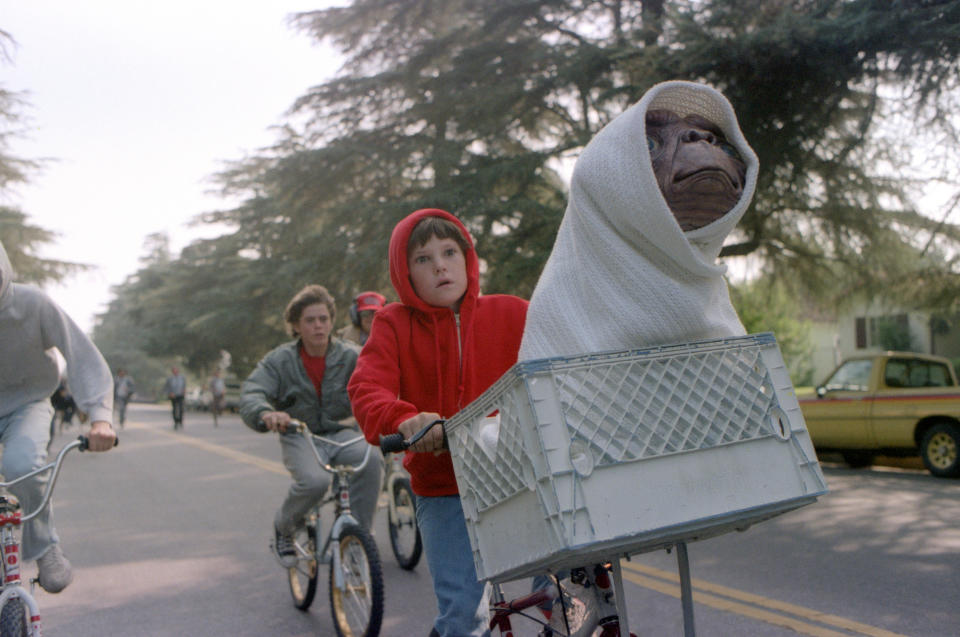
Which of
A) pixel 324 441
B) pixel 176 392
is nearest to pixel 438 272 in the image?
pixel 324 441

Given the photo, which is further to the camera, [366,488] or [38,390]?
[366,488]

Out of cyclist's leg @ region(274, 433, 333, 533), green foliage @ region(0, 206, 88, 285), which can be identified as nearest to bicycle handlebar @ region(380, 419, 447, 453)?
cyclist's leg @ region(274, 433, 333, 533)

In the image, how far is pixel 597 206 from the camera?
2051 millimetres

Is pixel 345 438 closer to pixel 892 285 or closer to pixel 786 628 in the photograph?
pixel 786 628

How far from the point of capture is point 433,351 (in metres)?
2.95

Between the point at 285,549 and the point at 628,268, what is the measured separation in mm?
4145

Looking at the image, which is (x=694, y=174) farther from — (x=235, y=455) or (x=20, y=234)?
(x=20, y=234)

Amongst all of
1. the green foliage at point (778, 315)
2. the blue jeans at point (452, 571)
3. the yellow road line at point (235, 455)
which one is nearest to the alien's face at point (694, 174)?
the blue jeans at point (452, 571)

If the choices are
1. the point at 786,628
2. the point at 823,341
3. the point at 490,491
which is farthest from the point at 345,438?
the point at 823,341

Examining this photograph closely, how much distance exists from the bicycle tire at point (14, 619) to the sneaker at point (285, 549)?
208 cm

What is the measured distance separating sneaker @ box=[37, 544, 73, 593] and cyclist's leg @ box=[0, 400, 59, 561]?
2.0 inches

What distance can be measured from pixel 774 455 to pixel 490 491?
0.58 meters

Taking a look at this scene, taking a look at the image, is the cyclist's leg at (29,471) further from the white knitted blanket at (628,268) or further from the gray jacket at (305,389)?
the white knitted blanket at (628,268)

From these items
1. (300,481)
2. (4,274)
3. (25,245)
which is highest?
(25,245)
